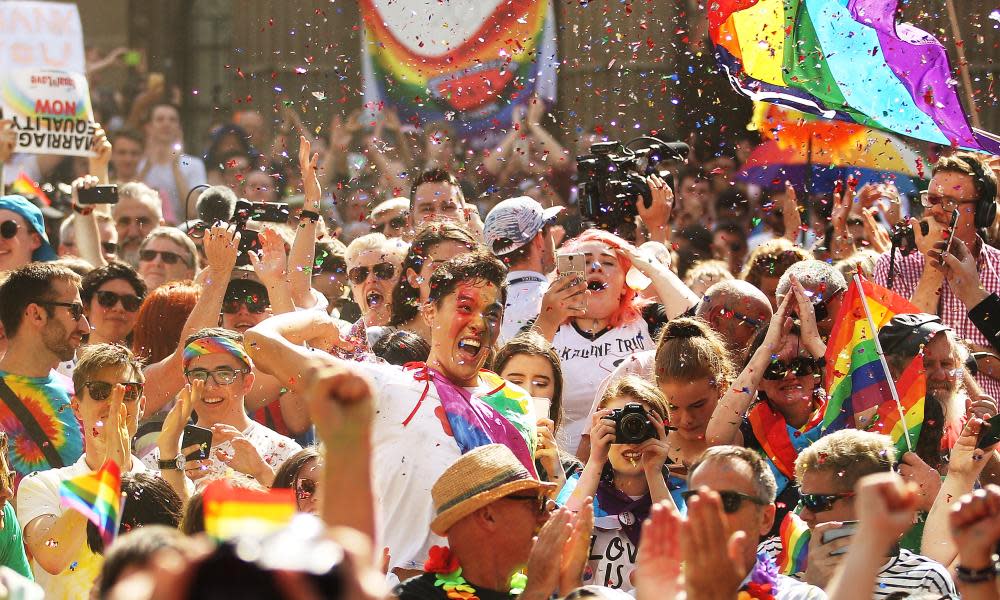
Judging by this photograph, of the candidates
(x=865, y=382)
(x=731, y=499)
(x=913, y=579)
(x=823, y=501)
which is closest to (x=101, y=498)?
(x=731, y=499)

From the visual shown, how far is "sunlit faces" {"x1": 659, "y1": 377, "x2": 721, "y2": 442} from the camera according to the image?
17.9 ft

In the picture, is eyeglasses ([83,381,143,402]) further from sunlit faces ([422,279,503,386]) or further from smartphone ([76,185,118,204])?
smartphone ([76,185,118,204])

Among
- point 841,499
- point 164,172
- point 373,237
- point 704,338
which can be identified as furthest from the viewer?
point 164,172

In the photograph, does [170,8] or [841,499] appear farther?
[170,8]

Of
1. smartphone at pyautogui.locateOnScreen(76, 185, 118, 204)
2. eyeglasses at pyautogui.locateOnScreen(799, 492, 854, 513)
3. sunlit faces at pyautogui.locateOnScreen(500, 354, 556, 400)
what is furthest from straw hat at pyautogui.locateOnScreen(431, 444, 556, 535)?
smartphone at pyautogui.locateOnScreen(76, 185, 118, 204)

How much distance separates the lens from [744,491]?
416 cm

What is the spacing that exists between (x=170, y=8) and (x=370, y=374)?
42.9ft

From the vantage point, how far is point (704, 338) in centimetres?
557

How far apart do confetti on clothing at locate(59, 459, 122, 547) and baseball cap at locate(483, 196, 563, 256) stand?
2718mm

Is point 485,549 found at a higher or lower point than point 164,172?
higher

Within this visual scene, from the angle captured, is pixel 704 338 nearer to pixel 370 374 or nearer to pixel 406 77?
pixel 370 374

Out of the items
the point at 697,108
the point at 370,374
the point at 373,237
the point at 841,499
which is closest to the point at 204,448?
the point at 370,374

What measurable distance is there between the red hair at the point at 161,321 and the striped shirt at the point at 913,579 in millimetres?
3576

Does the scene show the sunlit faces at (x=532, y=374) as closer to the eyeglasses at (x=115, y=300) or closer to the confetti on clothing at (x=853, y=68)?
the confetti on clothing at (x=853, y=68)
